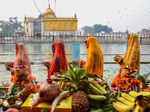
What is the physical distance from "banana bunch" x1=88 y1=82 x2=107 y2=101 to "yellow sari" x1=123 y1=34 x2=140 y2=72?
1.16 m

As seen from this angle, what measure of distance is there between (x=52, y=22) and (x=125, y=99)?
20.8 m

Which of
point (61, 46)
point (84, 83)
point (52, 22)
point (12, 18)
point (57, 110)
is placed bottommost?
point (57, 110)

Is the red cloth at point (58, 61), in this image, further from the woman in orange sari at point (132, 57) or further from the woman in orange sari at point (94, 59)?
the woman in orange sari at point (132, 57)

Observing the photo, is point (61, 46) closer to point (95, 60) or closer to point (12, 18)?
point (95, 60)

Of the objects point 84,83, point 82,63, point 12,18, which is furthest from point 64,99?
point 12,18

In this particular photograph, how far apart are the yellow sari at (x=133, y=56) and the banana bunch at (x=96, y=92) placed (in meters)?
1.16

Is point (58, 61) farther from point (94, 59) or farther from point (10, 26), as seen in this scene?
point (10, 26)

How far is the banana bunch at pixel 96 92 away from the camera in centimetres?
149

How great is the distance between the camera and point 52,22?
2155cm

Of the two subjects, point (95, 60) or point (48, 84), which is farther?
point (95, 60)

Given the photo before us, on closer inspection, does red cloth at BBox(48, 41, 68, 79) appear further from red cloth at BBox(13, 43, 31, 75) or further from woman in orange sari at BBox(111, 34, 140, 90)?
woman in orange sari at BBox(111, 34, 140, 90)

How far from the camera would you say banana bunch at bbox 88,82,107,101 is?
4.90 ft

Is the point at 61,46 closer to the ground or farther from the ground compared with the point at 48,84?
farther from the ground

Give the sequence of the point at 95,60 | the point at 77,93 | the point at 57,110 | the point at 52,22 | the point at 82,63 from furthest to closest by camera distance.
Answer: the point at 52,22
the point at 82,63
the point at 95,60
the point at 77,93
the point at 57,110
